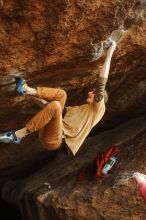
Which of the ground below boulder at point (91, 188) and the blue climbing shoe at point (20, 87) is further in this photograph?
the ground below boulder at point (91, 188)

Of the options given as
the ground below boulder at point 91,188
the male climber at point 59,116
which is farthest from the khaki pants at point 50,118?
the ground below boulder at point 91,188

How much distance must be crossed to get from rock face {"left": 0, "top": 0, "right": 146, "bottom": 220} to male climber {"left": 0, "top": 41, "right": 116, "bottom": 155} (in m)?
0.41

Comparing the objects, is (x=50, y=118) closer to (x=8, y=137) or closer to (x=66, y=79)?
(x=8, y=137)

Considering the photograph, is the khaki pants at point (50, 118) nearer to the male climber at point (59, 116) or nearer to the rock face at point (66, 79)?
the male climber at point (59, 116)

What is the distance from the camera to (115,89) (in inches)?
344

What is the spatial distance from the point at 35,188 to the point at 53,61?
140 inches

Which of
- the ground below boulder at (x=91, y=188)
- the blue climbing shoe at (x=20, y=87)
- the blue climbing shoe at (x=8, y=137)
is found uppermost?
the blue climbing shoe at (x=20, y=87)

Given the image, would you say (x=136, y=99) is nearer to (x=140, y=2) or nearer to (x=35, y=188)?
(x=35, y=188)

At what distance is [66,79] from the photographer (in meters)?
7.25

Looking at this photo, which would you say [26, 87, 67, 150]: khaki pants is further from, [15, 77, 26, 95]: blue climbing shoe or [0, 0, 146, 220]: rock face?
[0, 0, 146, 220]: rock face

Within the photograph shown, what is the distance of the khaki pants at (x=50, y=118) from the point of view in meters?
5.93

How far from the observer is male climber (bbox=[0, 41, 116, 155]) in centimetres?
595

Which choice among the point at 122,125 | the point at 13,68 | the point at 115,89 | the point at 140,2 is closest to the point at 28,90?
the point at 13,68

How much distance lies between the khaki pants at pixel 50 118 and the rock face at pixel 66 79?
1.60 ft
